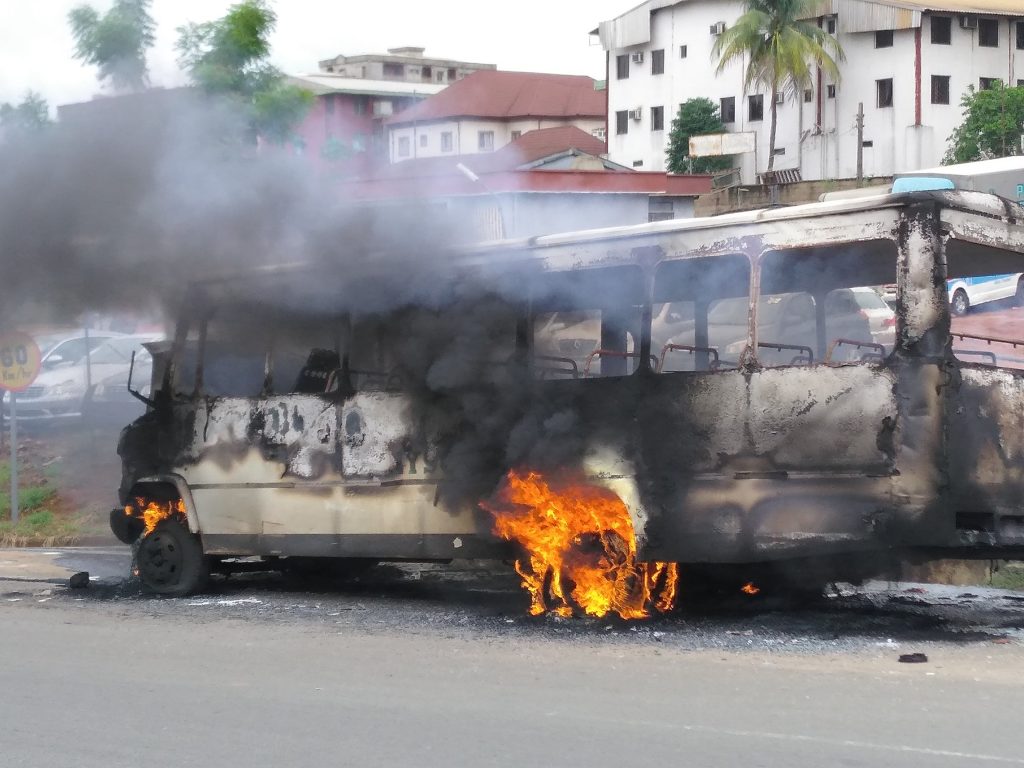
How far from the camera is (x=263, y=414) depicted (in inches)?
413

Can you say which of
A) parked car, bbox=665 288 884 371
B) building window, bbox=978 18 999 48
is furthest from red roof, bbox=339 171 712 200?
building window, bbox=978 18 999 48

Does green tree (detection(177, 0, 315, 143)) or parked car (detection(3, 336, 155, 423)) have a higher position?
green tree (detection(177, 0, 315, 143))

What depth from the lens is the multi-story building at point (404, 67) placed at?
105m

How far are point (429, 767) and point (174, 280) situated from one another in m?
6.85

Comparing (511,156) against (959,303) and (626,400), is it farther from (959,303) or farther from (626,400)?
(959,303)

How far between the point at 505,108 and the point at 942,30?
2591cm

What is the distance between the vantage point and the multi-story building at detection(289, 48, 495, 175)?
15.1m

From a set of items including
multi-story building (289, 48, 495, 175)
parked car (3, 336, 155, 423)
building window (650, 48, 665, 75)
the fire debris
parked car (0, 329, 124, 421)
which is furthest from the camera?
building window (650, 48, 665, 75)

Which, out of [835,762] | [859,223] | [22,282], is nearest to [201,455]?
[22,282]

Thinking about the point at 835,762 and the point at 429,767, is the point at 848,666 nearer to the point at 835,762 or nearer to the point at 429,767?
the point at 835,762

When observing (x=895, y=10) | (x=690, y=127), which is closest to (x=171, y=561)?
(x=895, y=10)

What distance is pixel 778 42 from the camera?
5097cm

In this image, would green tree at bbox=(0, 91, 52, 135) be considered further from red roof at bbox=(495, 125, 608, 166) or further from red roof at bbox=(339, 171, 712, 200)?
red roof at bbox=(495, 125, 608, 166)

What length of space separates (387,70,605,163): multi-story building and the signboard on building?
1568cm
